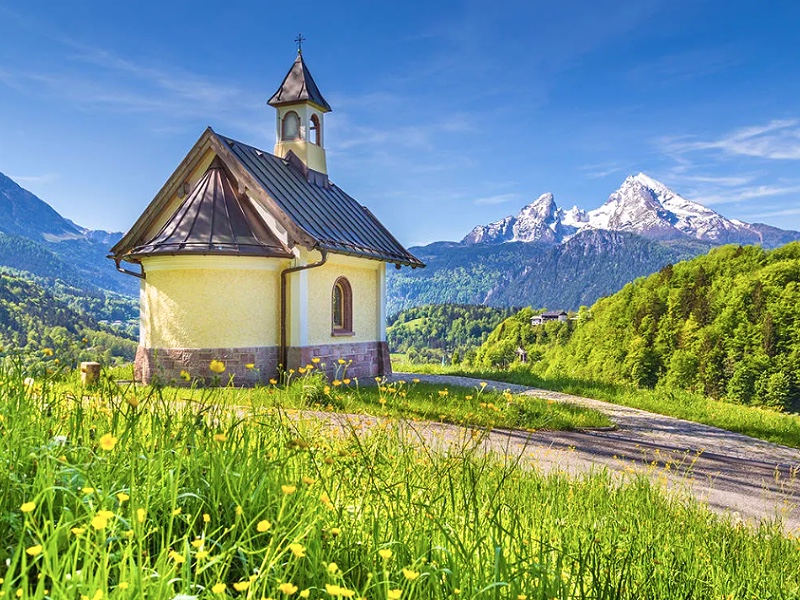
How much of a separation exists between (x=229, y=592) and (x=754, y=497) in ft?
20.1

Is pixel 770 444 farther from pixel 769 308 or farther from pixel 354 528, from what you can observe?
pixel 769 308

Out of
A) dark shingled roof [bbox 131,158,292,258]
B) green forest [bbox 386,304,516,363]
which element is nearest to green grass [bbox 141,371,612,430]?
dark shingled roof [bbox 131,158,292,258]

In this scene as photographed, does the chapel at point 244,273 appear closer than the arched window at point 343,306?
Yes

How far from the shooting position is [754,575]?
3607 mm

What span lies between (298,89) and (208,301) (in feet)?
25.9

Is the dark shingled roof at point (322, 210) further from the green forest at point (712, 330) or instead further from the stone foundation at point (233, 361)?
the green forest at point (712, 330)

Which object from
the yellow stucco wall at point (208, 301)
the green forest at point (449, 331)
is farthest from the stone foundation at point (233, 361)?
the green forest at point (449, 331)

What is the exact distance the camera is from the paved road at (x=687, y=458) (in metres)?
6.10

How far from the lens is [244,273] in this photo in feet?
47.0

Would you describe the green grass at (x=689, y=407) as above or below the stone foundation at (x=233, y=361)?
below

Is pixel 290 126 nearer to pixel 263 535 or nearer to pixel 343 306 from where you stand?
pixel 343 306

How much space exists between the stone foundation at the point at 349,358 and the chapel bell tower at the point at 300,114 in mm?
6019

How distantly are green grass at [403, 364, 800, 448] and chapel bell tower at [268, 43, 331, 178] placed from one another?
908 cm

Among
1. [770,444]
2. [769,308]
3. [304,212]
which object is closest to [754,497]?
[770,444]
